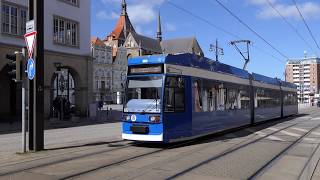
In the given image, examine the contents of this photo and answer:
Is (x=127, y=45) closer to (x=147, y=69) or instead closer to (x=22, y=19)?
(x=22, y=19)

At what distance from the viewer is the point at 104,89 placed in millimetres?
115438

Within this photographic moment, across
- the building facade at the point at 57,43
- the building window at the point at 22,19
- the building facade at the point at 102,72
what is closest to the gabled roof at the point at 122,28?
the building facade at the point at 102,72

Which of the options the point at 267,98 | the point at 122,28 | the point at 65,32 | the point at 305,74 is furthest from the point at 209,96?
the point at 122,28

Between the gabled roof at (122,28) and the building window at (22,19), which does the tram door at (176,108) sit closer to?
the building window at (22,19)

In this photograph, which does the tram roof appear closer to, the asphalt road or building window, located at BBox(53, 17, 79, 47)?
the asphalt road

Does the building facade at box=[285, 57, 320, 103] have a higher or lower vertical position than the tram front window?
higher

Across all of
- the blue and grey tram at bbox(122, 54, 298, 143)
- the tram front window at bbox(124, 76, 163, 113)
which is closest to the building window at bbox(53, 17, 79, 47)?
the blue and grey tram at bbox(122, 54, 298, 143)

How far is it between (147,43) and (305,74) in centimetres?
5594

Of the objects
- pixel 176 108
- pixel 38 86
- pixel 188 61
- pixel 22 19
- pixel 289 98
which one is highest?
pixel 22 19

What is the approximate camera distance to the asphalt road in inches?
398

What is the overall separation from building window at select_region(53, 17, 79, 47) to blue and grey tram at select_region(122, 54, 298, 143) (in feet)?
68.7

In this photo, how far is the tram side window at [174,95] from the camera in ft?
49.2

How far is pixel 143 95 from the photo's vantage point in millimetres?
15336

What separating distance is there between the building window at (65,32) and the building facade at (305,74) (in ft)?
208
